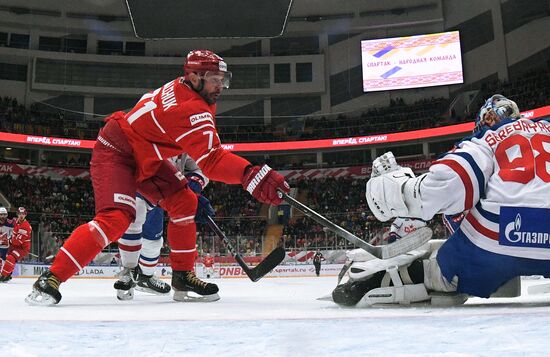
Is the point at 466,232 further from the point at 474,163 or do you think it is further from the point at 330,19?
the point at 330,19

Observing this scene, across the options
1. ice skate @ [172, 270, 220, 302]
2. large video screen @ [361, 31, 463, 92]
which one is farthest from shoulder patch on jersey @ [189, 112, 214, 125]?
large video screen @ [361, 31, 463, 92]

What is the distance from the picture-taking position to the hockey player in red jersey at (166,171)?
2.41 m

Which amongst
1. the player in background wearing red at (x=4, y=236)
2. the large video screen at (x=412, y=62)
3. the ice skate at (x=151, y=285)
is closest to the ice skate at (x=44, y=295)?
the ice skate at (x=151, y=285)

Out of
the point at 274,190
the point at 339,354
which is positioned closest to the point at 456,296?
the point at 274,190

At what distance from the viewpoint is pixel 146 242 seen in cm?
351

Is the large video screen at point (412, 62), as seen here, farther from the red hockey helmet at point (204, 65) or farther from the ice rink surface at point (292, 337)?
the ice rink surface at point (292, 337)

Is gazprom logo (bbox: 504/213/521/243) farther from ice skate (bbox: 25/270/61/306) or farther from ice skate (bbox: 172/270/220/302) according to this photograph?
ice skate (bbox: 25/270/61/306)

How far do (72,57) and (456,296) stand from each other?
21960 millimetres

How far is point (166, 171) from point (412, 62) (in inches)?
742

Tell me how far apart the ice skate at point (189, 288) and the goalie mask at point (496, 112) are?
154cm

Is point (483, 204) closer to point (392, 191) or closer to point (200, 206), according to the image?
point (392, 191)

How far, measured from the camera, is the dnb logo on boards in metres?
1.86

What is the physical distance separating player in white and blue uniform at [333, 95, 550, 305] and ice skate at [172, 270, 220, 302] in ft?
3.60

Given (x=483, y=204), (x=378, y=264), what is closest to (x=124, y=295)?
(x=378, y=264)
